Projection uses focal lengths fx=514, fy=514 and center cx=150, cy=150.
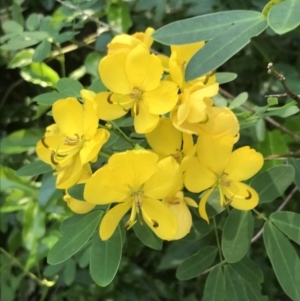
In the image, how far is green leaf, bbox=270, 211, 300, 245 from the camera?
2.02ft

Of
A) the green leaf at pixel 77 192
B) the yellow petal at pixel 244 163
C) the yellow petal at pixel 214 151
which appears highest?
the yellow petal at pixel 214 151

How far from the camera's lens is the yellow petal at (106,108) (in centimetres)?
58

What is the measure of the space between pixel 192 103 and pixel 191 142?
5 cm

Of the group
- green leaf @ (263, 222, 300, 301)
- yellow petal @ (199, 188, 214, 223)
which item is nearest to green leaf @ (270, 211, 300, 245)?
green leaf @ (263, 222, 300, 301)

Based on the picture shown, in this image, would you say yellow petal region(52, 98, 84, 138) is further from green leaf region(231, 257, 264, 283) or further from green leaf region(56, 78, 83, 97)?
green leaf region(231, 257, 264, 283)

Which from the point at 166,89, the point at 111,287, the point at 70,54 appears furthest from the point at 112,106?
the point at 70,54

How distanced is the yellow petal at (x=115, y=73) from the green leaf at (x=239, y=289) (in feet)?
0.97

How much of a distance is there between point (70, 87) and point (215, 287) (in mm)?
333

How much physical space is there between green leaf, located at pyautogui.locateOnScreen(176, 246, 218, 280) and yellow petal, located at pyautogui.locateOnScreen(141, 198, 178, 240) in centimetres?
16

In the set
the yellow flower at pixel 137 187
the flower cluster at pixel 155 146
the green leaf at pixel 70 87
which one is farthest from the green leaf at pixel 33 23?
the yellow flower at pixel 137 187

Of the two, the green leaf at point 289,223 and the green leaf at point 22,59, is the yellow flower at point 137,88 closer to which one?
the green leaf at point 289,223

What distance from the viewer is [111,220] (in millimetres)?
572

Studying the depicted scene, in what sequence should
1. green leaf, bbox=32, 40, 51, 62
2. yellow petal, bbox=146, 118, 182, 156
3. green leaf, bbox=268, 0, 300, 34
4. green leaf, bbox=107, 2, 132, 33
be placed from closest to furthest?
green leaf, bbox=268, 0, 300, 34
yellow petal, bbox=146, 118, 182, 156
green leaf, bbox=32, 40, 51, 62
green leaf, bbox=107, 2, 132, 33

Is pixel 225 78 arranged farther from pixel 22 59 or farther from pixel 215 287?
pixel 22 59
